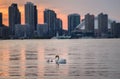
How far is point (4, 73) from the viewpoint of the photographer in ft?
186

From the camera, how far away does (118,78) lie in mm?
50656

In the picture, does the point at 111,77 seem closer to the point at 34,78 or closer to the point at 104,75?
the point at 104,75

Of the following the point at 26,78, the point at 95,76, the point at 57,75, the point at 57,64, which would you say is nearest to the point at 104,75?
the point at 95,76

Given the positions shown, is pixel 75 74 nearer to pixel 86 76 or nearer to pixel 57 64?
pixel 86 76

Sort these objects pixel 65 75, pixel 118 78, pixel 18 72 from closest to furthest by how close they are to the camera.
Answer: pixel 118 78 → pixel 65 75 → pixel 18 72

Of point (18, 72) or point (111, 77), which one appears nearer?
point (111, 77)

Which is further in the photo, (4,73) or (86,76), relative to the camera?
(4,73)

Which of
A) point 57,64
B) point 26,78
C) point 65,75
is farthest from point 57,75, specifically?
point 57,64

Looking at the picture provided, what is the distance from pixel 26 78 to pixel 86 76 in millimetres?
6972

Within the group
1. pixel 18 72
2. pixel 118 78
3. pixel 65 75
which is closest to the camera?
pixel 118 78

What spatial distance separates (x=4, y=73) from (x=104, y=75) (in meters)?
12.5

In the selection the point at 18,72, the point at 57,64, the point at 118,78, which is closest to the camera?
the point at 118,78

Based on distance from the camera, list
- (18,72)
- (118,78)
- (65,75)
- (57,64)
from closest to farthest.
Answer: (118,78) < (65,75) < (18,72) < (57,64)

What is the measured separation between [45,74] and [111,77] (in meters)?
8.24
